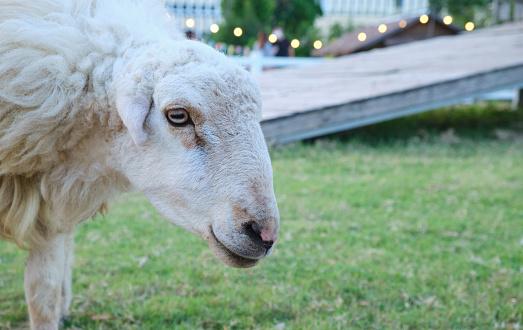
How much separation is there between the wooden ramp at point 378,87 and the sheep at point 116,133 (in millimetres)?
4286

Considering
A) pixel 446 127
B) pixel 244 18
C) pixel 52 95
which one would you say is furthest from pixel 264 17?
pixel 52 95

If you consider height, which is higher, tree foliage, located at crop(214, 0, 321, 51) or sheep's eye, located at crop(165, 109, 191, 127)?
sheep's eye, located at crop(165, 109, 191, 127)

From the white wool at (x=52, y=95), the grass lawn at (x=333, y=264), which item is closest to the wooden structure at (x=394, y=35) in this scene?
the grass lawn at (x=333, y=264)

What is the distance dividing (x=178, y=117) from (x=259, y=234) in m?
0.49

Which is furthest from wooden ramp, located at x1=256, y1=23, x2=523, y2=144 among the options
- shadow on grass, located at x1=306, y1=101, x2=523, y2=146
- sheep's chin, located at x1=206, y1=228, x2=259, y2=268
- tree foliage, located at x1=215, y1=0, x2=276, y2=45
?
tree foliage, located at x1=215, y1=0, x2=276, y2=45

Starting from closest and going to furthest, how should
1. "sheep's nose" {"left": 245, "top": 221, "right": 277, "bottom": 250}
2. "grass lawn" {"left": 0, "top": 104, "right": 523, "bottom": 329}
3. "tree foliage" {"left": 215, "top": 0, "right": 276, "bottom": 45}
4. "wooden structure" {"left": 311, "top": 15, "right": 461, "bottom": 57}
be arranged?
"sheep's nose" {"left": 245, "top": 221, "right": 277, "bottom": 250} → "grass lawn" {"left": 0, "top": 104, "right": 523, "bottom": 329} → "wooden structure" {"left": 311, "top": 15, "right": 461, "bottom": 57} → "tree foliage" {"left": 215, "top": 0, "right": 276, "bottom": 45}

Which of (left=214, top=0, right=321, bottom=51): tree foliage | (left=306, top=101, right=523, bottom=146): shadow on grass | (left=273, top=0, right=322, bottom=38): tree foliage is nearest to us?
(left=306, top=101, right=523, bottom=146): shadow on grass

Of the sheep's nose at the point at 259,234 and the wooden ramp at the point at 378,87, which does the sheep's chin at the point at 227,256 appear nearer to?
the sheep's nose at the point at 259,234

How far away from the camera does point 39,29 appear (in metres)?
2.22

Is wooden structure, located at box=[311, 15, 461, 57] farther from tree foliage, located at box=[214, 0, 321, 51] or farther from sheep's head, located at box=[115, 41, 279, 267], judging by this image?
sheep's head, located at box=[115, 41, 279, 267]

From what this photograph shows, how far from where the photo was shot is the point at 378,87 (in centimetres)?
768

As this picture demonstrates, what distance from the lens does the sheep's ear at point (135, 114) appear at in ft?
6.35

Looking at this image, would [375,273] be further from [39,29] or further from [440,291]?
[39,29]

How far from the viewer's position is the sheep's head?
189cm
